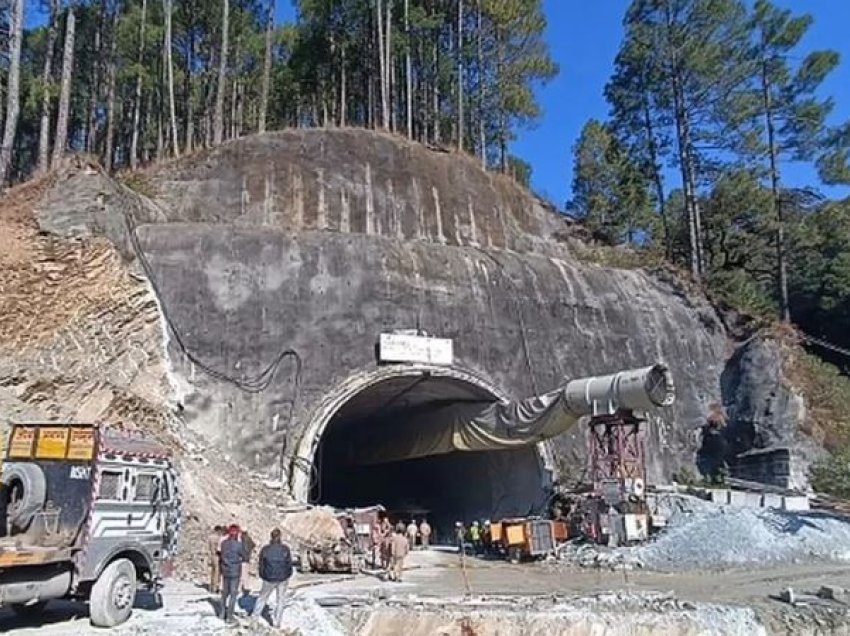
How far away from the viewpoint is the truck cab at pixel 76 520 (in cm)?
1132

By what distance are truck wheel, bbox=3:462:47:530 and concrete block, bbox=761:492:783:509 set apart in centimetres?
1973

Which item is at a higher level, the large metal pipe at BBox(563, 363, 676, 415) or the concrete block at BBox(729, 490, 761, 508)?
the large metal pipe at BBox(563, 363, 676, 415)

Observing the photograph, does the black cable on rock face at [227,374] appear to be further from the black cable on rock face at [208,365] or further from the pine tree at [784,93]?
the pine tree at [784,93]

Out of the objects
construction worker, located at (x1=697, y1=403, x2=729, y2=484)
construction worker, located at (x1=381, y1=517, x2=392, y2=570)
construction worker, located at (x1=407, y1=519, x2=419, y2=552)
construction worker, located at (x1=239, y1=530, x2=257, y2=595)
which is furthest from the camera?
construction worker, located at (x1=697, y1=403, x2=729, y2=484)

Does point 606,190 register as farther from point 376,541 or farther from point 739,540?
point 376,541

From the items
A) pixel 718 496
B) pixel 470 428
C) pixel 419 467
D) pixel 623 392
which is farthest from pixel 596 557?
pixel 419 467

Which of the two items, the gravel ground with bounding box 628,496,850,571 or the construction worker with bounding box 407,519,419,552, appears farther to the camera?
the construction worker with bounding box 407,519,419,552

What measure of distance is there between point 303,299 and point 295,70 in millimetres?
26514

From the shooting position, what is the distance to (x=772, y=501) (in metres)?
24.7

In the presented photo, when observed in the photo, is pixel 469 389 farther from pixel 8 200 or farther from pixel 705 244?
pixel 705 244

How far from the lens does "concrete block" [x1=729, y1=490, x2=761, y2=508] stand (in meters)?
24.3

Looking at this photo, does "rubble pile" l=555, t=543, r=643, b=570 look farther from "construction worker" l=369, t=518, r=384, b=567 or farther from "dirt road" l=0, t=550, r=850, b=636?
"construction worker" l=369, t=518, r=384, b=567

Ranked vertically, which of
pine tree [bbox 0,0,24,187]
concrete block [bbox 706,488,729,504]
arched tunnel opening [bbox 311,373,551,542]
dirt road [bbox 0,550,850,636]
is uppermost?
pine tree [bbox 0,0,24,187]

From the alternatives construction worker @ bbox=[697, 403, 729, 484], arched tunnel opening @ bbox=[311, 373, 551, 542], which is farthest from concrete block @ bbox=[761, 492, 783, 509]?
arched tunnel opening @ bbox=[311, 373, 551, 542]
